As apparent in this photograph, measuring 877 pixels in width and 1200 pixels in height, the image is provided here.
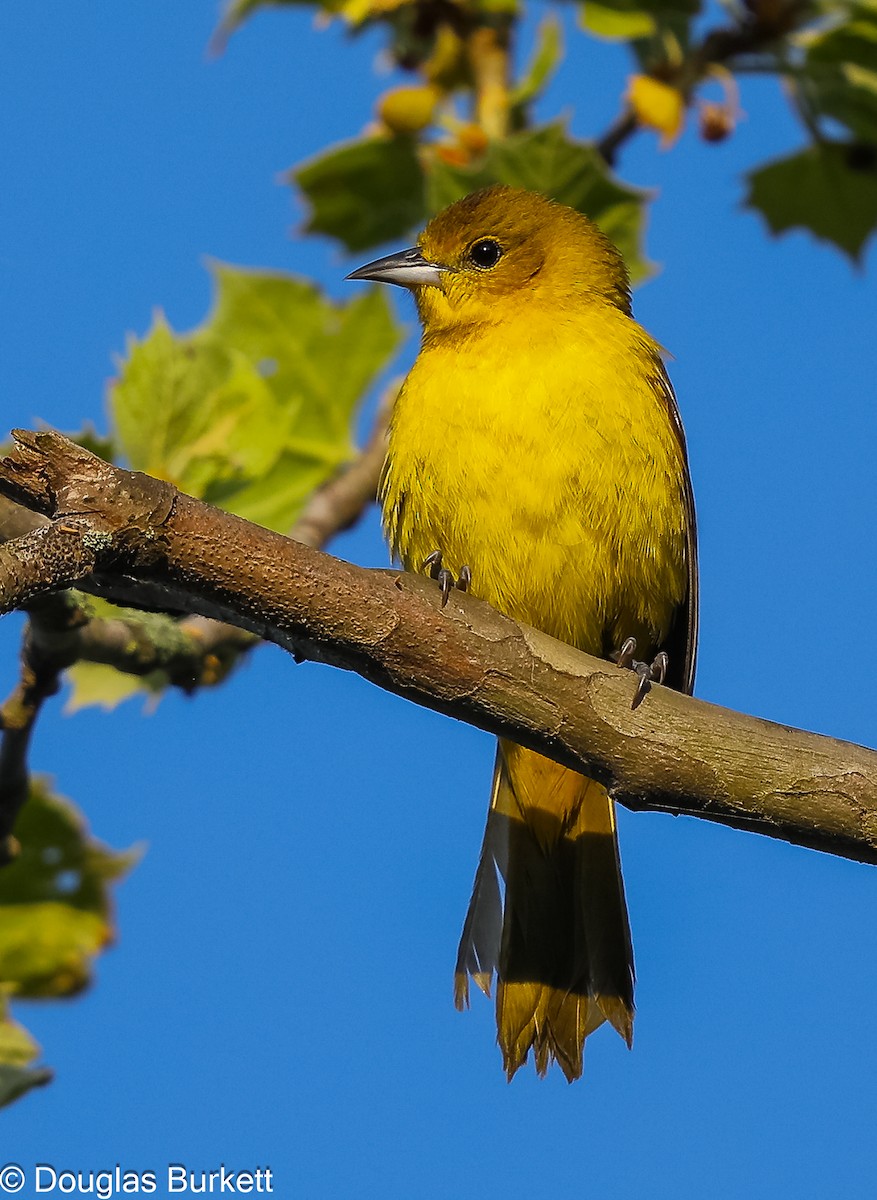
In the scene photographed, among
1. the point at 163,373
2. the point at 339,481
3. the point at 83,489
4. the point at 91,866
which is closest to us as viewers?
the point at 83,489

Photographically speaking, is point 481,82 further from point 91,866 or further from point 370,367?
point 91,866

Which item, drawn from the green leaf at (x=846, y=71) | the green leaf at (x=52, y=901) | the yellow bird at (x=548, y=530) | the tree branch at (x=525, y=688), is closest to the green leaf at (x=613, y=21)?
the green leaf at (x=846, y=71)

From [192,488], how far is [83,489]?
1.78 metres

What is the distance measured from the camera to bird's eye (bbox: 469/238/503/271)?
4.84m

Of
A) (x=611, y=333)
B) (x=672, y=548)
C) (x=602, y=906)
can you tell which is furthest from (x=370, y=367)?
(x=602, y=906)

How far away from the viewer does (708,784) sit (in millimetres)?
2881

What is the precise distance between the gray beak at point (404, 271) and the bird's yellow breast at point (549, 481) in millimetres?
502

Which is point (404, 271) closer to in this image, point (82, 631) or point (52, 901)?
point (82, 631)

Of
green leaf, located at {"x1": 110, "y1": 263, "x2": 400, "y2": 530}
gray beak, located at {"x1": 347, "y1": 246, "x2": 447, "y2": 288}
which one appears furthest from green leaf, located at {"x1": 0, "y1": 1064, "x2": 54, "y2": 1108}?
gray beak, located at {"x1": 347, "y1": 246, "x2": 447, "y2": 288}

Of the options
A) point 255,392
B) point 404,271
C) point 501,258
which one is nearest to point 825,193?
point 501,258

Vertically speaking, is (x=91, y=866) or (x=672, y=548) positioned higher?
(x=672, y=548)

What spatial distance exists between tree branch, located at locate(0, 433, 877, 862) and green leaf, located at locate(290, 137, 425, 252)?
2186 millimetres

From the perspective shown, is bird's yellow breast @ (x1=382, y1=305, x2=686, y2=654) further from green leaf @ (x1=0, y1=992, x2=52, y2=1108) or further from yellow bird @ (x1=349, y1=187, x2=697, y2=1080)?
green leaf @ (x1=0, y1=992, x2=52, y2=1108)

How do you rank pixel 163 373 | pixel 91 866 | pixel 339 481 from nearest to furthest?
pixel 91 866
pixel 163 373
pixel 339 481
